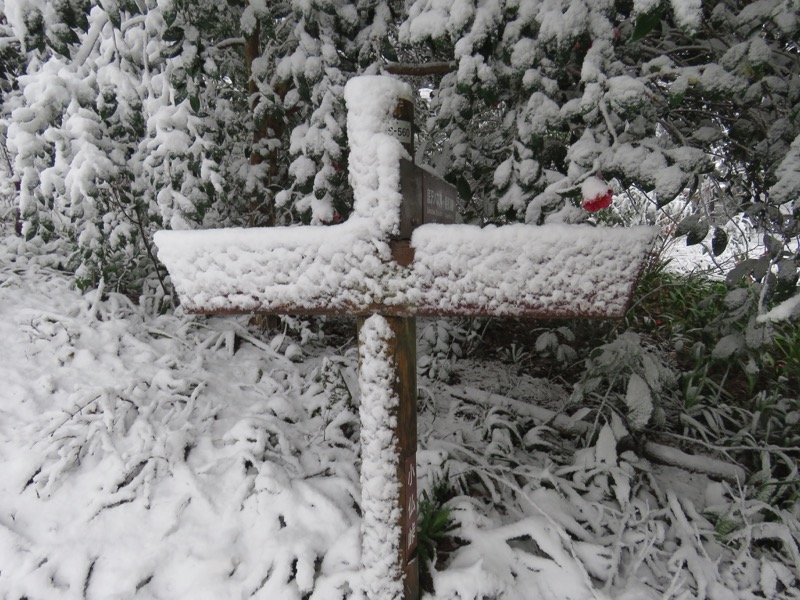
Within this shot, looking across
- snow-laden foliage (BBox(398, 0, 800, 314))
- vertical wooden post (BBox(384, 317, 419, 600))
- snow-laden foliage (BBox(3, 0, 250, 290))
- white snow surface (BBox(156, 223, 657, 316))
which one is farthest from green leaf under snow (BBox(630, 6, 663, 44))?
snow-laden foliage (BBox(3, 0, 250, 290))

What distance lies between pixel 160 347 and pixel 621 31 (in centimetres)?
248

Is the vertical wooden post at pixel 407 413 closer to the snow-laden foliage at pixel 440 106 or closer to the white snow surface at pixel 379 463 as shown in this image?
the white snow surface at pixel 379 463

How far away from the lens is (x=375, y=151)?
3.16ft

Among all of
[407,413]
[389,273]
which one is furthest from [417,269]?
[407,413]

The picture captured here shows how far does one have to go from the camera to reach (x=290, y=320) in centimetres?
→ 280

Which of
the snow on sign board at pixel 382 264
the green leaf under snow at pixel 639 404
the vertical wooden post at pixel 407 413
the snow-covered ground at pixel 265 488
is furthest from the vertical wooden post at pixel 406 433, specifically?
the green leaf under snow at pixel 639 404

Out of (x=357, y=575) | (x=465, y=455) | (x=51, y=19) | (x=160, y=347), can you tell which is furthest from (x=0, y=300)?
(x=465, y=455)

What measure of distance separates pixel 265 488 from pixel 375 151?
49.6 inches

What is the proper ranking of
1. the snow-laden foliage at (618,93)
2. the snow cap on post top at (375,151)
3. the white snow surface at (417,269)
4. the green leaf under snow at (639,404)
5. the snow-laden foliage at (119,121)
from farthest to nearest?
the green leaf under snow at (639,404)
the snow-laden foliage at (119,121)
the snow-laden foliage at (618,93)
the snow cap on post top at (375,151)
the white snow surface at (417,269)

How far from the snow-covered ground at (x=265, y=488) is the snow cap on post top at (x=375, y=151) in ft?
3.61

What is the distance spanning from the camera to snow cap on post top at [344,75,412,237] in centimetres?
95

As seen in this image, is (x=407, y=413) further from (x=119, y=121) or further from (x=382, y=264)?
(x=119, y=121)

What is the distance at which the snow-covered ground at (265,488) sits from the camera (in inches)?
53.6

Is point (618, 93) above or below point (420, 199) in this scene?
above
